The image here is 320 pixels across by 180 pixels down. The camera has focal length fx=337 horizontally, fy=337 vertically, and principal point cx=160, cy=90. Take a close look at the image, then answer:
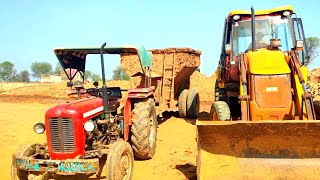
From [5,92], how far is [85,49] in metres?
20.9

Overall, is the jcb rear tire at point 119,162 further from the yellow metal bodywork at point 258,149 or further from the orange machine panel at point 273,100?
the orange machine panel at point 273,100

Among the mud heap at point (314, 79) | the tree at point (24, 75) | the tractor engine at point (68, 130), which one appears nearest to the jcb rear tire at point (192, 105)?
the tractor engine at point (68, 130)

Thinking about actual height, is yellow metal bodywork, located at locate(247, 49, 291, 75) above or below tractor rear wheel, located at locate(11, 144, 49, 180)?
above

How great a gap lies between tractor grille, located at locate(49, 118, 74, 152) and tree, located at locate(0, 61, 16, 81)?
64.1 metres

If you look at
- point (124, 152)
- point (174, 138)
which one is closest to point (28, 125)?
point (174, 138)

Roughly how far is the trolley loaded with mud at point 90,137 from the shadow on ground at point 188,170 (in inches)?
25.4

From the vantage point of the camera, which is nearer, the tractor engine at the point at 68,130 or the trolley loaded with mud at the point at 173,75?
the tractor engine at the point at 68,130

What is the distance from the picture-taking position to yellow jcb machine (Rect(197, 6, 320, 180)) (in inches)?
171

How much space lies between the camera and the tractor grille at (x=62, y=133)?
4539 millimetres

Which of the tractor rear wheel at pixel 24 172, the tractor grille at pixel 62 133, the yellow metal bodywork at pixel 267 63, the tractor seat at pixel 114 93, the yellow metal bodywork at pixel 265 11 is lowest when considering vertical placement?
the tractor rear wheel at pixel 24 172

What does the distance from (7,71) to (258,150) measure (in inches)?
2654

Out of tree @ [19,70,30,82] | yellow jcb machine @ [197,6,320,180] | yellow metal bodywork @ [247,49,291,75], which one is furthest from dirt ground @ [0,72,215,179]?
tree @ [19,70,30,82]

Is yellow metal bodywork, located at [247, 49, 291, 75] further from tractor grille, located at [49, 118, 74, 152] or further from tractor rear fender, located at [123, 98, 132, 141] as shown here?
tractor grille, located at [49, 118, 74, 152]

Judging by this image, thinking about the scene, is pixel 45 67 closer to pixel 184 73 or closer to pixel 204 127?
pixel 184 73
